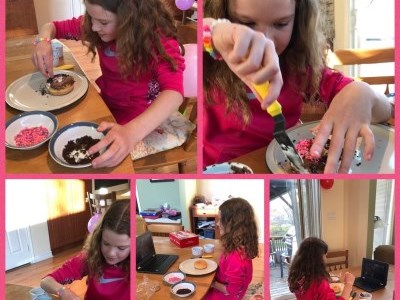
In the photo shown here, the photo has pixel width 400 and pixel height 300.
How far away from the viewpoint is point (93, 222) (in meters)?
0.92

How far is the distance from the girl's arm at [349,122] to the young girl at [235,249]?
18 centimetres

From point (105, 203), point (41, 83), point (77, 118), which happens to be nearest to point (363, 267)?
point (105, 203)

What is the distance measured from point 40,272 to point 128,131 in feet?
1.22

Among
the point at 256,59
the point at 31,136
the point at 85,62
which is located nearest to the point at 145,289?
the point at 31,136

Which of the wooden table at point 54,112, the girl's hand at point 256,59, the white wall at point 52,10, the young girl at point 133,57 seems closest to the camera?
the girl's hand at point 256,59

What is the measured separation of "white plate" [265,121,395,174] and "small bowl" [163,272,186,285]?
0.93 ft

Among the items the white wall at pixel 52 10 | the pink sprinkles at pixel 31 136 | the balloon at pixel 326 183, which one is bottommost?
the balloon at pixel 326 183

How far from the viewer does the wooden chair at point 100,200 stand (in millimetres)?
831

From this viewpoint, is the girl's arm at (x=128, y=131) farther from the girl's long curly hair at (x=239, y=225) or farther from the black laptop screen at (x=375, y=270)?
the black laptop screen at (x=375, y=270)

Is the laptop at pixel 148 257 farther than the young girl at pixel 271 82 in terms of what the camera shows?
Yes

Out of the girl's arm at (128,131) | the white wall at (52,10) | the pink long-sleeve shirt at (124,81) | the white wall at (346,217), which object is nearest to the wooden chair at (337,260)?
the white wall at (346,217)

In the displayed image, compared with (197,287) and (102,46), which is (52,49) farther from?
(197,287)

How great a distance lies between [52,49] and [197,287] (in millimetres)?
735

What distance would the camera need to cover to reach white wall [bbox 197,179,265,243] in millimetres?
811
